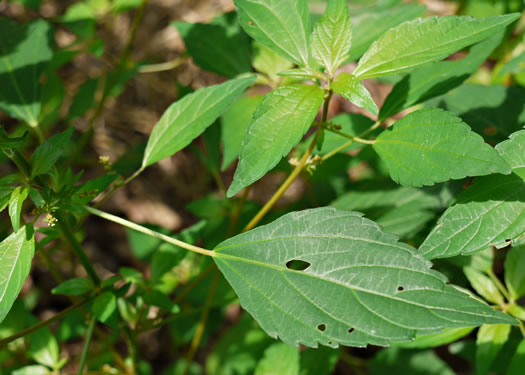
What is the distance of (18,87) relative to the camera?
1629mm

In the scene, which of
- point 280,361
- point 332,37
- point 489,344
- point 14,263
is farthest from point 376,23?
point 14,263

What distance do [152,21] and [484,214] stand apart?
301 cm

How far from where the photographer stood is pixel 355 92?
1062mm

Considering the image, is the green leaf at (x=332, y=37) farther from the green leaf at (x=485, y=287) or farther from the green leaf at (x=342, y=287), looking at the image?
the green leaf at (x=485, y=287)

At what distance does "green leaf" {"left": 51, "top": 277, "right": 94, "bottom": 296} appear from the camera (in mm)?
1328

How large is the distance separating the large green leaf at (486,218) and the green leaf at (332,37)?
429 millimetres

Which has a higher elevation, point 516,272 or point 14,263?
point 14,263

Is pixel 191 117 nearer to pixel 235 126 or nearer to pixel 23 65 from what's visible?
pixel 235 126

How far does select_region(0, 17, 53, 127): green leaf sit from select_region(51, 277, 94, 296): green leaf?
0.59 meters

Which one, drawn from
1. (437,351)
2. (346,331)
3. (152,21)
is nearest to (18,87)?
(346,331)

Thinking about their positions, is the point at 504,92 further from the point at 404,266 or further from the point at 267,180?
the point at 267,180

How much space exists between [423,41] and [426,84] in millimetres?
289

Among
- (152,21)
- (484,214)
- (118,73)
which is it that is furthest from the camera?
(152,21)

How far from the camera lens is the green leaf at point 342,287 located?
0.95 m
